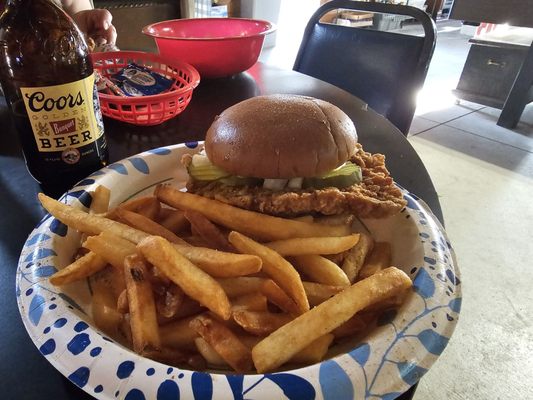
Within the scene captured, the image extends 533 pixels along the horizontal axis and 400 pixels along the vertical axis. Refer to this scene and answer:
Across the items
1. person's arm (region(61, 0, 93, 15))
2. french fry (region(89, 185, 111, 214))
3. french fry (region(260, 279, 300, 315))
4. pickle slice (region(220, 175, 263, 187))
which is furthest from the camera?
person's arm (region(61, 0, 93, 15))

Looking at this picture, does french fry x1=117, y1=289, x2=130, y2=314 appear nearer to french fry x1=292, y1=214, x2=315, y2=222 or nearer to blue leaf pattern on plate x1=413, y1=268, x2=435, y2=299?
french fry x1=292, y1=214, x2=315, y2=222

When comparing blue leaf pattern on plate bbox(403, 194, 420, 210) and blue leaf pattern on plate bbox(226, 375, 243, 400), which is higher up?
blue leaf pattern on plate bbox(226, 375, 243, 400)

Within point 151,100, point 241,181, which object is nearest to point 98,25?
point 151,100

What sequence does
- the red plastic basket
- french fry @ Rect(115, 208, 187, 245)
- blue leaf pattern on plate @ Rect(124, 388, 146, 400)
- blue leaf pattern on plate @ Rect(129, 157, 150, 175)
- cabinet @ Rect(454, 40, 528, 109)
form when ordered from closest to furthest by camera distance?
blue leaf pattern on plate @ Rect(124, 388, 146, 400)
french fry @ Rect(115, 208, 187, 245)
blue leaf pattern on plate @ Rect(129, 157, 150, 175)
the red plastic basket
cabinet @ Rect(454, 40, 528, 109)

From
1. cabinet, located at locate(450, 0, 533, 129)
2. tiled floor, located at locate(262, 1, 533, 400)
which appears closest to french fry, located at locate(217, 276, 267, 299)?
tiled floor, located at locate(262, 1, 533, 400)

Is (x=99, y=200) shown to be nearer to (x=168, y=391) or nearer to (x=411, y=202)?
(x=168, y=391)

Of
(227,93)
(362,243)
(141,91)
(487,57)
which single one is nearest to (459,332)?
(362,243)

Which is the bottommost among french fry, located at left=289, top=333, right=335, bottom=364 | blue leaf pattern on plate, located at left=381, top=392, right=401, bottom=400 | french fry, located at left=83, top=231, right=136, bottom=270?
french fry, located at left=289, top=333, right=335, bottom=364
